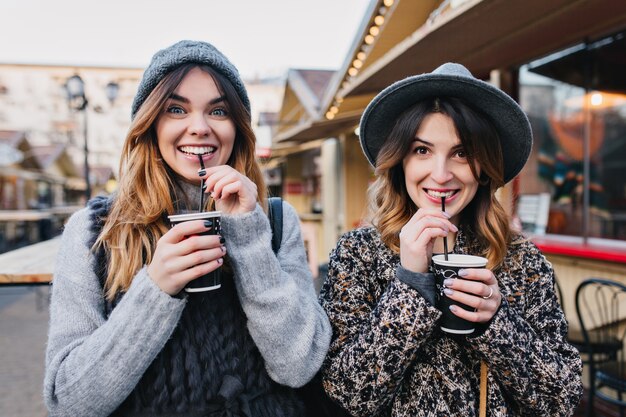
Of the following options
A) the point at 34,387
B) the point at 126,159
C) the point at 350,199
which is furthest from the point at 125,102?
the point at 126,159

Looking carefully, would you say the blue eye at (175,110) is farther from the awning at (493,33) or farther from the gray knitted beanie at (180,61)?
the awning at (493,33)

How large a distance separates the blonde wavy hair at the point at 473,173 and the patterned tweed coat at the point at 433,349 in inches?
3.0

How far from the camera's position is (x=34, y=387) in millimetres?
4070

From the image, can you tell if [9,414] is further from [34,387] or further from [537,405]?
[537,405]

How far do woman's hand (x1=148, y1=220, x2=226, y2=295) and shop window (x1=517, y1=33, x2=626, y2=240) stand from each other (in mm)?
4760

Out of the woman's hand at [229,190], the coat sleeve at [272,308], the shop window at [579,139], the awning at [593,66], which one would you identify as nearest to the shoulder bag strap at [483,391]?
the coat sleeve at [272,308]

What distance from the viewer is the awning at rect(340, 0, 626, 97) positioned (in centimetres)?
277

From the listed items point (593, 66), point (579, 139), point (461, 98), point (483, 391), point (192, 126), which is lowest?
point (483, 391)

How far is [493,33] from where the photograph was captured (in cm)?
326

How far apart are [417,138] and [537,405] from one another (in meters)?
0.83

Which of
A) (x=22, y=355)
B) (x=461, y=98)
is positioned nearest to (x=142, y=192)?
(x=461, y=98)

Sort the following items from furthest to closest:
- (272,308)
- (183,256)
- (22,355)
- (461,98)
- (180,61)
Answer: (22,355), (461,98), (180,61), (272,308), (183,256)

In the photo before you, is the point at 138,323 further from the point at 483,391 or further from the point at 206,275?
the point at 483,391

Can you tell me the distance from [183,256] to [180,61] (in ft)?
1.95
